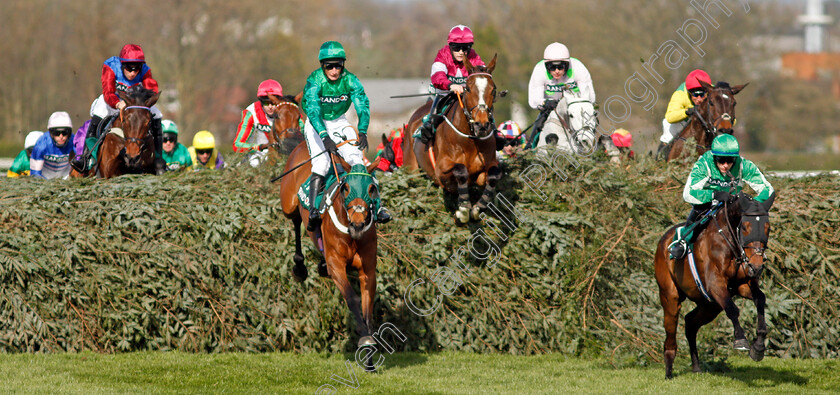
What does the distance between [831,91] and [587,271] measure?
51275 millimetres

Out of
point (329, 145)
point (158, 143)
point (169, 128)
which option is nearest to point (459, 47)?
point (329, 145)

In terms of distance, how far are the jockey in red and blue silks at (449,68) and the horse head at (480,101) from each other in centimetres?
66

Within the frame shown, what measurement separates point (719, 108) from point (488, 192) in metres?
3.31

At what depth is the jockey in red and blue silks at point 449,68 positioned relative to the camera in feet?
33.7

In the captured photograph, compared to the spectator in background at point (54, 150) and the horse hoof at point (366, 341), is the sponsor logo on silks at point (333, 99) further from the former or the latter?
the spectator in background at point (54, 150)

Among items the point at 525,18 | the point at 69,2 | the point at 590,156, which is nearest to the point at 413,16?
the point at 525,18

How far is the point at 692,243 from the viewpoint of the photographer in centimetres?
801

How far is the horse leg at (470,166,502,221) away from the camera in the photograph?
9852mm

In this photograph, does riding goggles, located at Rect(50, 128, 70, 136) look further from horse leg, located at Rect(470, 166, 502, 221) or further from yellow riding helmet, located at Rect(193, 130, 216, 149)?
horse leg, located at Rect(470, 166, 502, 221)

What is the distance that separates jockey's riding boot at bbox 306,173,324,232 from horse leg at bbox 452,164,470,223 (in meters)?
1.62

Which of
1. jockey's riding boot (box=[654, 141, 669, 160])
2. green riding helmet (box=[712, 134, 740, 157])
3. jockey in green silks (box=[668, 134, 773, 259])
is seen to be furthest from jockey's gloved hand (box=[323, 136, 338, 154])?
jockey's riding boot (box=[654, 141, 669, 160])

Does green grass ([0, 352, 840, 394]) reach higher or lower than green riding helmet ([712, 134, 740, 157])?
lower

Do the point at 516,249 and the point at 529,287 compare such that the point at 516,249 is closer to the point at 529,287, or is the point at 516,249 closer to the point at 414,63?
the point at 529,287

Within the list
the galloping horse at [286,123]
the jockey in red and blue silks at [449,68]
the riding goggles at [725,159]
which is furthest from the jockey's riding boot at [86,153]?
the riding goggles at [725,159]
